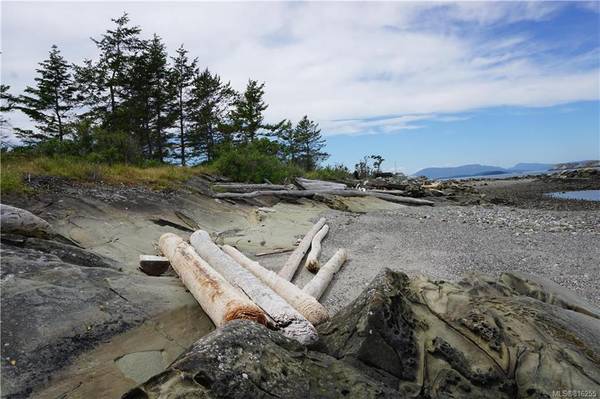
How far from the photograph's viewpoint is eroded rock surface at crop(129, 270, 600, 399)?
265 cm

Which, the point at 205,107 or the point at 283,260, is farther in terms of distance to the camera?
the point at 205,107

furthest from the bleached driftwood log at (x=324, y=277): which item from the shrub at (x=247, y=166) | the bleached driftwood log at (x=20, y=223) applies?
the shrub at (x=247, y=166)

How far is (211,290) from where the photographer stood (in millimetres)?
5250

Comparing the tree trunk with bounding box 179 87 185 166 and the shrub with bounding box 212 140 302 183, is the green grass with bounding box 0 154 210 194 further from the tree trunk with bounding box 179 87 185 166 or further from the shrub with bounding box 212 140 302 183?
the tree trunk with bounding box 179 87 185 166

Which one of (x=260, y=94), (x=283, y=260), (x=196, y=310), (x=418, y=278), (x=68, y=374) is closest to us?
(x=68, y=374)

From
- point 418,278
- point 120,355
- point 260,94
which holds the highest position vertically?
point 260,94

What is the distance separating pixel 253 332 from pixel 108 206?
26.7 ft

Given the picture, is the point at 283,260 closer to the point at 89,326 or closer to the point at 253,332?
the point at 89,326

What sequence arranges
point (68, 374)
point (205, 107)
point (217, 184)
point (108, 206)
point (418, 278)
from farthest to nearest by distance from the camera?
point (205, 107)
point (217, 184)
point (108, 206)
point (418, 278)
point (68, 374)

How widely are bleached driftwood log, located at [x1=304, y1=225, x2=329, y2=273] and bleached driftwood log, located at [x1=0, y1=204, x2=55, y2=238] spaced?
201 inches

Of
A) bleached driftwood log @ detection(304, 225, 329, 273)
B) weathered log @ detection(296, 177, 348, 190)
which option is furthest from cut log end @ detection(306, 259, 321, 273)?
weathered log @ detection(296, 177, 348, 190)

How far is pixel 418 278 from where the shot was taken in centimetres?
497

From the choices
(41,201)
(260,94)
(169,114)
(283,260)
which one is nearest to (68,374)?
(283,260)

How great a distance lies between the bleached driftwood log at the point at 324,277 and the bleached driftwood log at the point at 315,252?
396 mm
